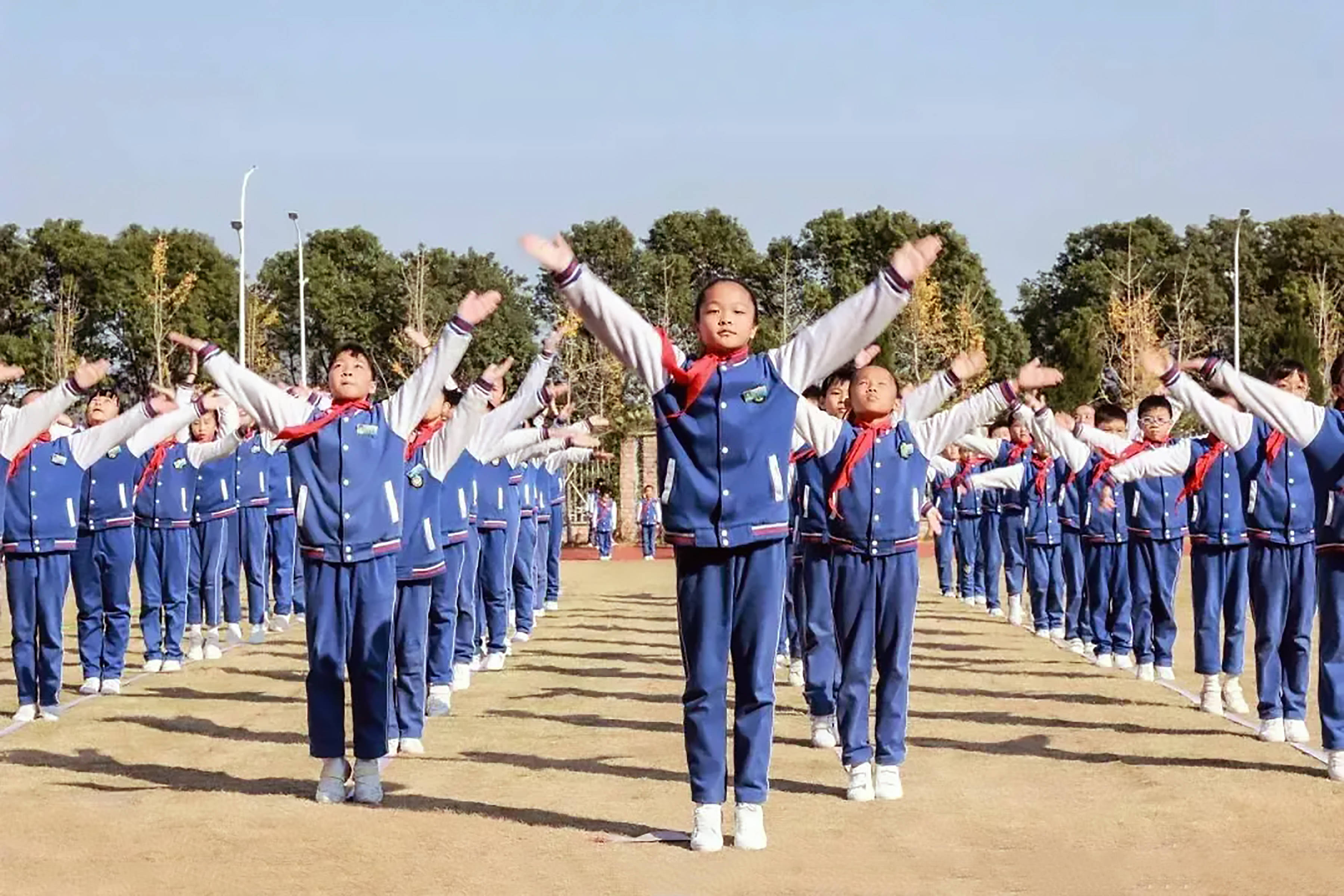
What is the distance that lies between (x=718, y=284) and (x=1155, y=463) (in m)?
5.43

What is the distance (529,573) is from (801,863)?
12.5m

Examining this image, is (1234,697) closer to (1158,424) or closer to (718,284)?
(1158,424)

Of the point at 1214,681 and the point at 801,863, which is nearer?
the point at 801,863

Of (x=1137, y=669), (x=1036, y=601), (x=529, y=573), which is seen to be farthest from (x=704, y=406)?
(x=1036, y=601)

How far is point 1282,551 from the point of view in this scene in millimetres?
11383

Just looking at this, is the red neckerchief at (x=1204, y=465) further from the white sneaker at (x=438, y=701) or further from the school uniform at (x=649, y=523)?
the school uniform at (x=649, y=523)

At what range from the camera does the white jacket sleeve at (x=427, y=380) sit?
9.21 m

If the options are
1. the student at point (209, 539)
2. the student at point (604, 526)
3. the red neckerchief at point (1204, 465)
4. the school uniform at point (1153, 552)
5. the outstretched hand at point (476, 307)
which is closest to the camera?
the outstretched hand at point (476, 307)

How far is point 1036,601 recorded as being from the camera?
21.0 m

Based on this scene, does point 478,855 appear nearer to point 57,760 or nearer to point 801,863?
point 801,863

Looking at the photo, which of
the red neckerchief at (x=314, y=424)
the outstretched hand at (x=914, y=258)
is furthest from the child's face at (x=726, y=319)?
the red neckerchief at (x=314, y=424)

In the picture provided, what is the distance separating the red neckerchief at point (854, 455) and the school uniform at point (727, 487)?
1810mm

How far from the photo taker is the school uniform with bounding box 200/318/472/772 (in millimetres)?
9453

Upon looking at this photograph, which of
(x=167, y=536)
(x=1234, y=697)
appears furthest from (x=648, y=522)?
(x=1234, y=697)
